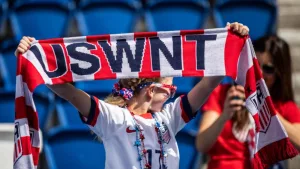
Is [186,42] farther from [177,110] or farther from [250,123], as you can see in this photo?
[250,123]

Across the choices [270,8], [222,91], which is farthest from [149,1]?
[222,91]

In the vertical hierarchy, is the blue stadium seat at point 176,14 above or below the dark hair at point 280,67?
above

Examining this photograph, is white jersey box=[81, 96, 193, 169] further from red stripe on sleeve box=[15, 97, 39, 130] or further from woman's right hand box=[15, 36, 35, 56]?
woman's right hand box=[15, 36, 35, 56]

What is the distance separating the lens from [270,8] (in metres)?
5.45

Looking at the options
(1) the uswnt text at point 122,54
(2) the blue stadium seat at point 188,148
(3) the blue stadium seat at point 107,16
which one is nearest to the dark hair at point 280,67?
(1) the uswnt text at point 122,54

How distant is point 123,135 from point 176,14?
3.22 m

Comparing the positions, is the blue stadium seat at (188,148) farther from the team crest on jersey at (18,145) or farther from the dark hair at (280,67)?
the team crest on jersey at (18,145)

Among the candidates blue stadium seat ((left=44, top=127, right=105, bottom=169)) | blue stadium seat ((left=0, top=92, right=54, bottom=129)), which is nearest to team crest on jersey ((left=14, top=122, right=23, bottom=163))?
blue stadium seat ((left=44, top=127, right=105, bottom=169))

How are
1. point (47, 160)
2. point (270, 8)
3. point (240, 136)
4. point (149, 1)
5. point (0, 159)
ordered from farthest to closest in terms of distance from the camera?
1. point (149, 1)
2. point (270, 8)
3. point (47, 160)
4. point (0, 159)
5. point (240, 136)

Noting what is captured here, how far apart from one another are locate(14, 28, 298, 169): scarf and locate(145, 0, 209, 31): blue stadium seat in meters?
2.85

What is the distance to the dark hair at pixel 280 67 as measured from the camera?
3.39 m

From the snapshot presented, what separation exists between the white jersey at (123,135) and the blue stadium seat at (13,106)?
202 centimetres

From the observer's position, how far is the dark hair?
3387mm

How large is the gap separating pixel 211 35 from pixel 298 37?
9.78ft
